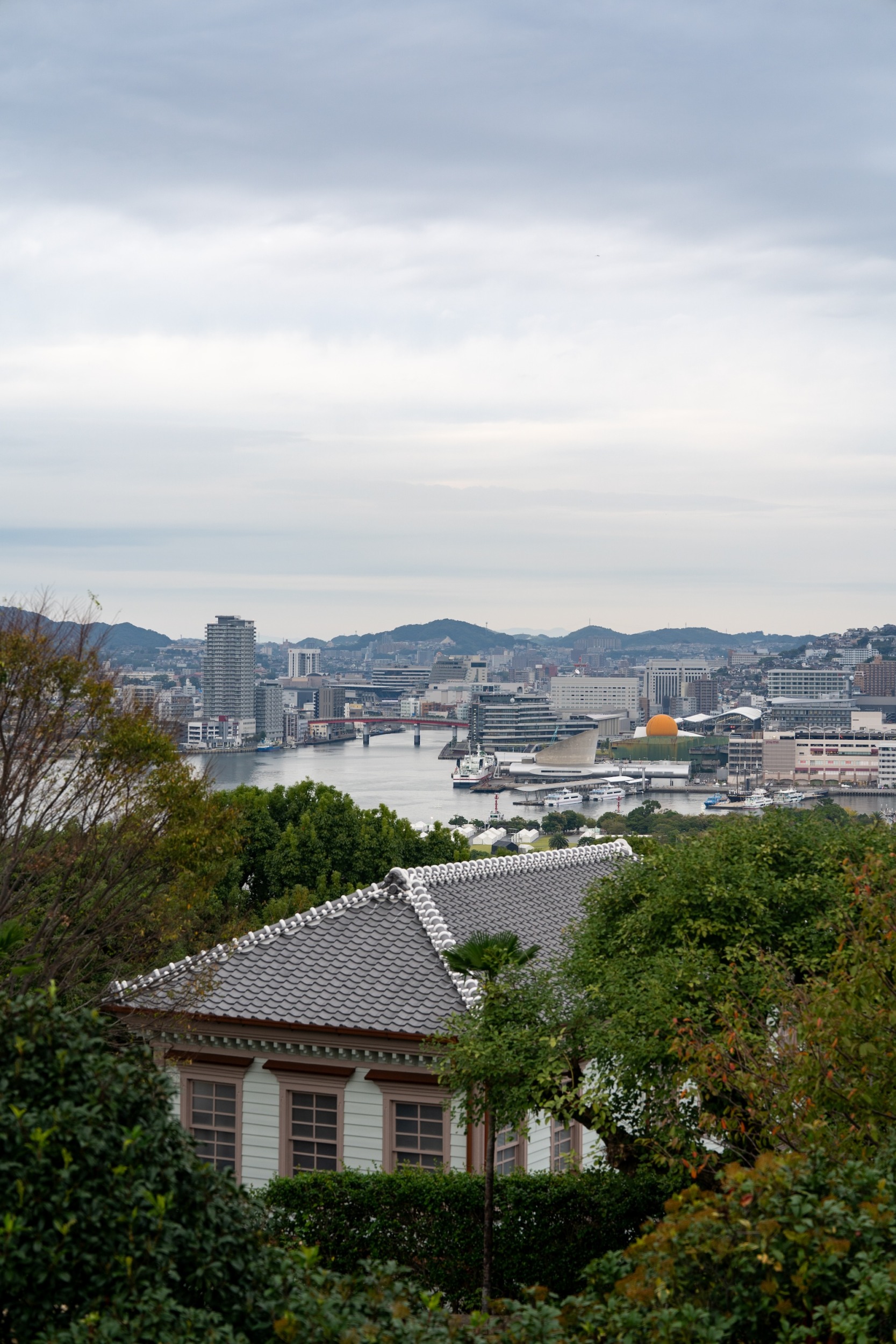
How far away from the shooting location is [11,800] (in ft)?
39.5

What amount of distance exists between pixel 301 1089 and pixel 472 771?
135 metres

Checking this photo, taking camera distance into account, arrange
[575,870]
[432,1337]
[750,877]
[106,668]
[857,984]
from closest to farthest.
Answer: [432,1337] < [857,984] < [750,877] < [106,668] < [575,870]

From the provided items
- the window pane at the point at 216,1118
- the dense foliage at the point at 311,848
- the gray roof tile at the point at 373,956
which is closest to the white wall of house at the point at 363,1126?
the gray roof tile at the point at 373,956

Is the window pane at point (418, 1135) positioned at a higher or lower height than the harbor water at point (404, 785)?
higher

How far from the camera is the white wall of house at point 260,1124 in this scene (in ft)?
41.5

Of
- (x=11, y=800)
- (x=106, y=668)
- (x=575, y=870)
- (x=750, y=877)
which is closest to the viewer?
(x=750, y=877)

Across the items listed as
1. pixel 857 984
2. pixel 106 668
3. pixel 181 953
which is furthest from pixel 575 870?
pixel 857 984

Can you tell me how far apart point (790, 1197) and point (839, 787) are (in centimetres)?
15025

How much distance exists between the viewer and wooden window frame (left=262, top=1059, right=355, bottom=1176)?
41.0 feet

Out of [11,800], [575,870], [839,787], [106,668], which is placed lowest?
[839,787]

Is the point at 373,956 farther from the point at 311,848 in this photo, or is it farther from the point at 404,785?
the point at 404,785

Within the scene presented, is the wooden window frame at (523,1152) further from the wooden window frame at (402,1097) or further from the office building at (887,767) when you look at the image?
the office building at (887,767)

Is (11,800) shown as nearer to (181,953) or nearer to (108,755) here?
(108,755)

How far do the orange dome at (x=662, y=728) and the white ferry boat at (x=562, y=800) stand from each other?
46995 mm
